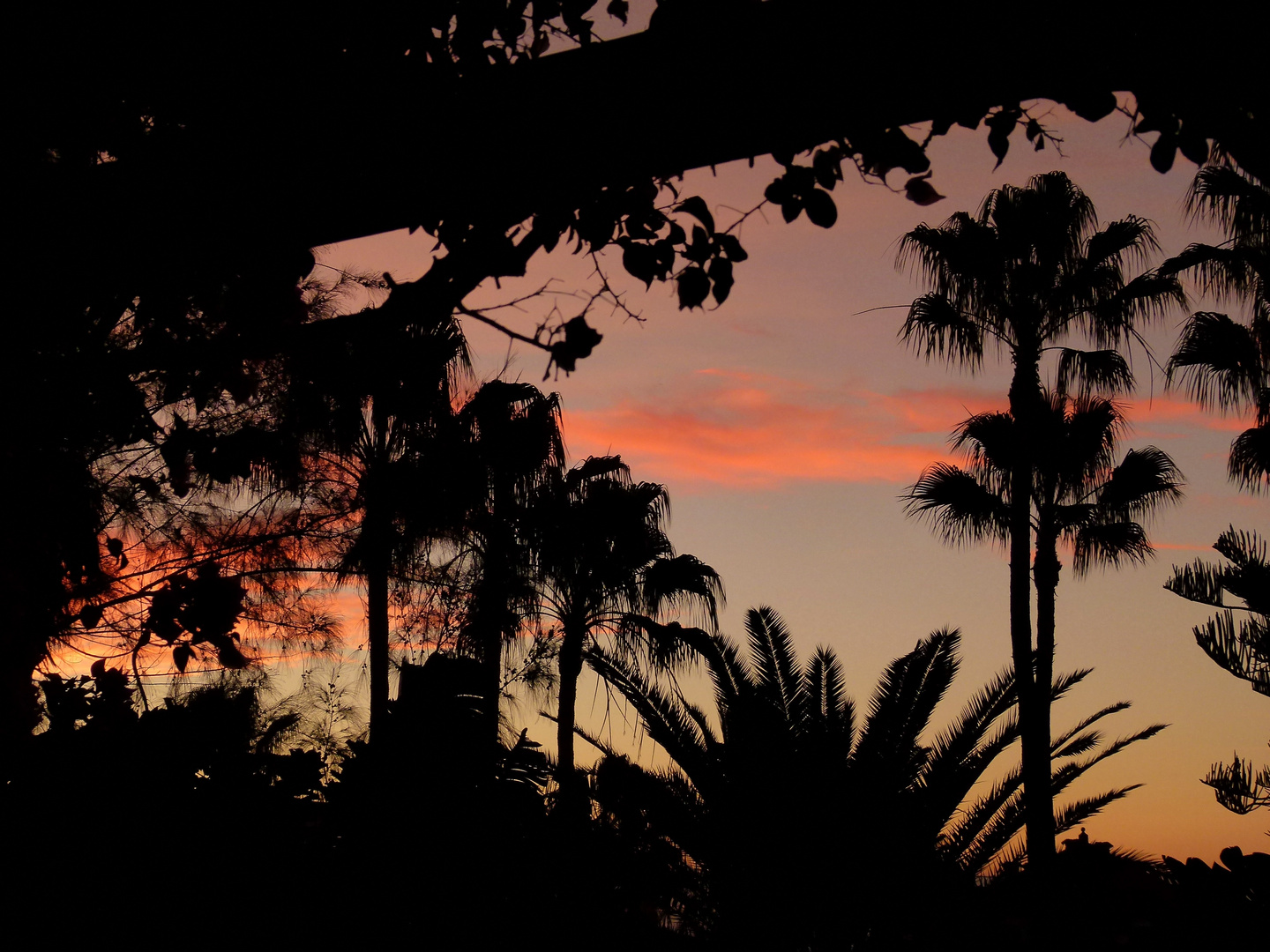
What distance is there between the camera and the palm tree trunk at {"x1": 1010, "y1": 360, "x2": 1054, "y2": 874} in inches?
500

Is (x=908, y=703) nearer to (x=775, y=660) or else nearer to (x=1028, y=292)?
(x=775, y=660)

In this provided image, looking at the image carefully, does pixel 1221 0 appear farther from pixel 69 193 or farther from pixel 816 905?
pixel 816 905

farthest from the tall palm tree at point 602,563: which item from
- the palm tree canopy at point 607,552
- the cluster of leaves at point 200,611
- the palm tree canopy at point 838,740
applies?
the cluster of leaves at point 200,611

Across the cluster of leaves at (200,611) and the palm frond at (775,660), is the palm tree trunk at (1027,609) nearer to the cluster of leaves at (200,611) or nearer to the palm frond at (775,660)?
the palm frond at (775,660)

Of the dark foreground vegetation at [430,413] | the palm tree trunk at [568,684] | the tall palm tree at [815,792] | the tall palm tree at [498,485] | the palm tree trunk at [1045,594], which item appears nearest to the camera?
the dark foreground vegetation at [430,413]

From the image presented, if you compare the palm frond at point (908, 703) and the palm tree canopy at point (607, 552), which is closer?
the palm frond at point (908, 703)

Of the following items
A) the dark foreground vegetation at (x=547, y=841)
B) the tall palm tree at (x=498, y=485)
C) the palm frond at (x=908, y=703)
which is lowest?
the dark foreground vegetation at (x=547, y=841)

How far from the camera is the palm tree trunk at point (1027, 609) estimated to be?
1270 cm

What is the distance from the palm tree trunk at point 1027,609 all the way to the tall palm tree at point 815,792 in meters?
1.40

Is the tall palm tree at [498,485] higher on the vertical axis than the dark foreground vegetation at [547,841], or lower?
higher

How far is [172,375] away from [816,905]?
6581 mm

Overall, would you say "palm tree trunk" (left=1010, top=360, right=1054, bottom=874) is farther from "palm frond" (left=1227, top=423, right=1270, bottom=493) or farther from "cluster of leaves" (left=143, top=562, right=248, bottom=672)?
"cluster of leaves" (left=143, top=562, right=248, bottom=672)

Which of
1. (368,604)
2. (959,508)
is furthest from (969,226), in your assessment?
(368,604)

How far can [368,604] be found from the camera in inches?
617
